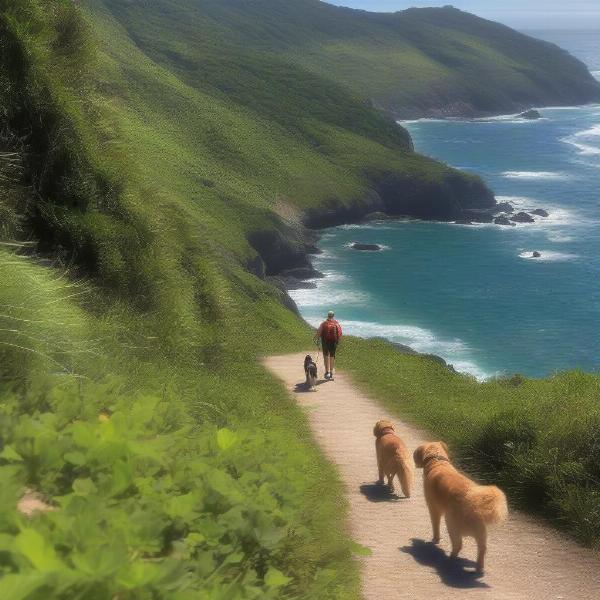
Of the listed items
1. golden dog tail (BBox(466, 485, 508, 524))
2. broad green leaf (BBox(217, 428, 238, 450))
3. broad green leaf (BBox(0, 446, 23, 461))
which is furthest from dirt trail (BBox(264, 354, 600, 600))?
broad green leaf (BBox(0, 446, 23, 461))

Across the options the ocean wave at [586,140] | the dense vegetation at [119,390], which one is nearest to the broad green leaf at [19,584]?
the dense vegetation at [119,390]

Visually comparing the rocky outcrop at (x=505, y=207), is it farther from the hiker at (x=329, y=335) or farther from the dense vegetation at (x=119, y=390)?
the hiker at (x=329, y=335)

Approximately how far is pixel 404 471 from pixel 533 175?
389 ft

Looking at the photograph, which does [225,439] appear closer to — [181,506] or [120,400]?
[120,400]

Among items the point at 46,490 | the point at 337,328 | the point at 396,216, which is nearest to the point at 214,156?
the point at 396,216

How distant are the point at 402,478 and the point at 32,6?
1170 centimetres

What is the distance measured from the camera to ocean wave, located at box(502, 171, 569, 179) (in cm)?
12088

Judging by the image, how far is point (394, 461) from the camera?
1097cm

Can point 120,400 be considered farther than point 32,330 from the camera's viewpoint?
No

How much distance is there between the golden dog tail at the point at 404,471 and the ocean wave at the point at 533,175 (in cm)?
11584

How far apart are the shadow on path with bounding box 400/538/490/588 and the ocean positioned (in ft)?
155

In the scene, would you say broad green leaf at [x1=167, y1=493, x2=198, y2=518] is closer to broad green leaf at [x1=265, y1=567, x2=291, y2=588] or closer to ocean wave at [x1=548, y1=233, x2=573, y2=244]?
broad green leaf at [x1=265, y1=567, x2=291, y2=588]

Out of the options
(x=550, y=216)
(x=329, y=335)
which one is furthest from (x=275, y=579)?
(x=550, y=216)

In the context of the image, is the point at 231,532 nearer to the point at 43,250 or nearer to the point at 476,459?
the point at 476,459
